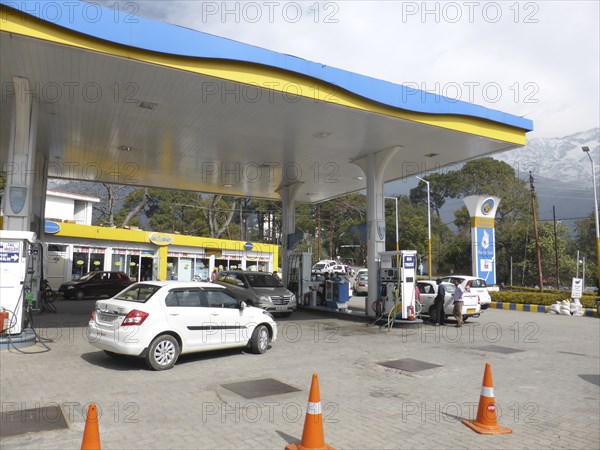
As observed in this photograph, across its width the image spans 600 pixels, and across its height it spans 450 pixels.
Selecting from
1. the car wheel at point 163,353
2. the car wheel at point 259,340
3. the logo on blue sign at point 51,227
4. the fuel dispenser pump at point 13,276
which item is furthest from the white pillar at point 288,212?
the car wheel at point 163,353

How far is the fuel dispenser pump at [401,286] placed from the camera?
582 inches

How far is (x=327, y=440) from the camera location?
523cm

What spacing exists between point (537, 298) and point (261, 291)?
44.7 feet

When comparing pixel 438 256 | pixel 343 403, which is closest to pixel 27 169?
pixel 343 403

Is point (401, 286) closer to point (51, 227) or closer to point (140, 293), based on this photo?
point (140, 293)

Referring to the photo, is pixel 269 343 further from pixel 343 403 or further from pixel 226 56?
pixel 226 56

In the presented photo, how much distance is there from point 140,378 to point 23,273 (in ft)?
15.0

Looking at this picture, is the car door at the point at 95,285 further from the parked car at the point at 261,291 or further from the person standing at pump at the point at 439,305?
the person standing at pump at the point at 439,305

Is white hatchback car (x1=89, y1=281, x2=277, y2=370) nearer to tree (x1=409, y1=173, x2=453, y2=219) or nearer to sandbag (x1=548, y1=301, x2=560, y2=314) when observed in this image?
sandbag (x1=548, y1=301, x2=560, y2=314)

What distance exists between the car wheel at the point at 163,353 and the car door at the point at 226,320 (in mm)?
910

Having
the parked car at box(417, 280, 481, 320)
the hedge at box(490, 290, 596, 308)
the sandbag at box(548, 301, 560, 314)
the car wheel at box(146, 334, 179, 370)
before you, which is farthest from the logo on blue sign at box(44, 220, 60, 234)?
the sandbag at box(548, 301, 560, 314)

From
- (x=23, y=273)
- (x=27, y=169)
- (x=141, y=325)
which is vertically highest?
(x=27, y=169)

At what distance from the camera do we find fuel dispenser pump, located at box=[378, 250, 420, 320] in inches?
582

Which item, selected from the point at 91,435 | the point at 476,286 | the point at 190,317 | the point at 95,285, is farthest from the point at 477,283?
the point at 95,285
